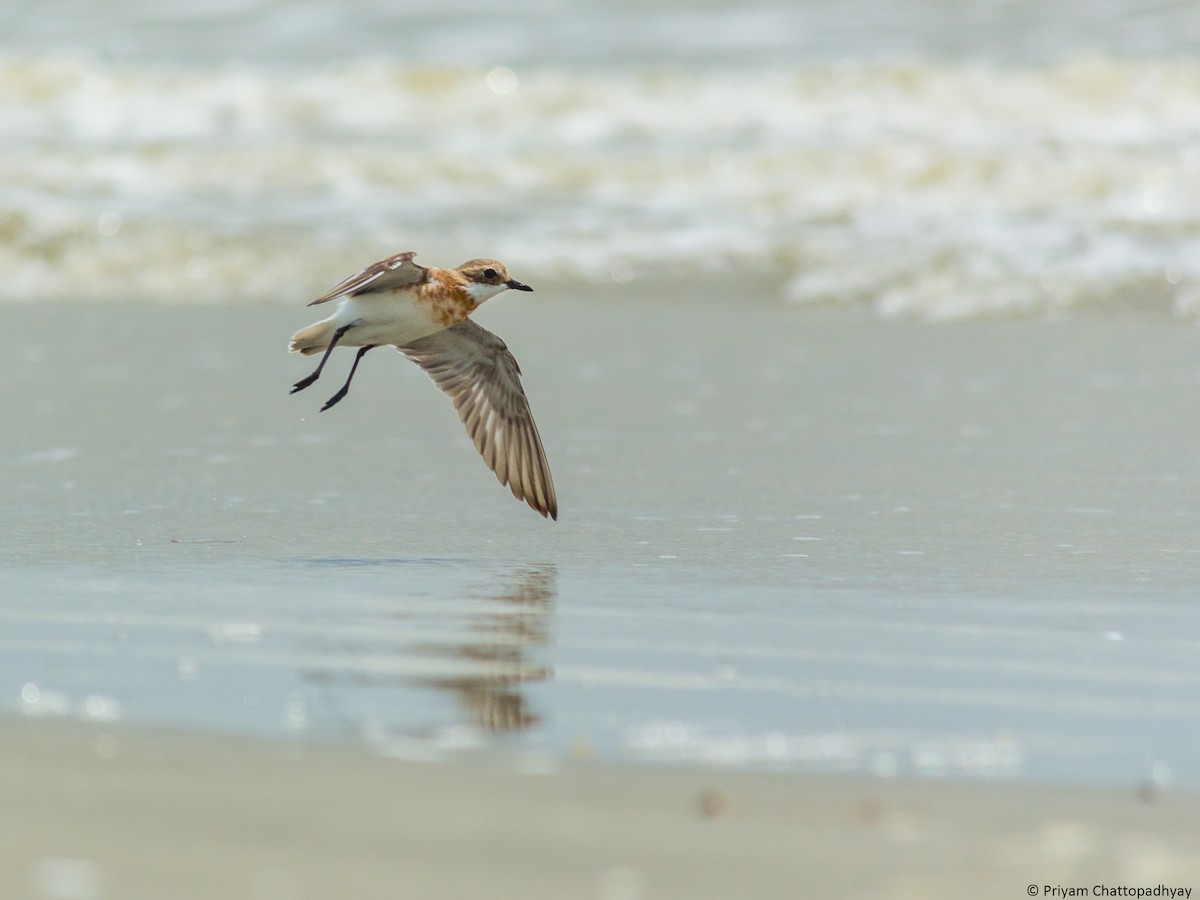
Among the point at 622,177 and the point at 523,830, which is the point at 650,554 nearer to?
the point at 523,830

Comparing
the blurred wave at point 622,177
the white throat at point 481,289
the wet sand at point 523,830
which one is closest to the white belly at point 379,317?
the white throat at point 481,289

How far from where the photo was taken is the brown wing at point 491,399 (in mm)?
5059

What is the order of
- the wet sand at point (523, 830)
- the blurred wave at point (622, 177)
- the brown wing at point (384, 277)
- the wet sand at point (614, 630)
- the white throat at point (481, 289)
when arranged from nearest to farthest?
the wet sand at point (523, 830), the wet sand at point (614, 630), the brown wing at point (384, 277), the white throat at point (481, 289), the blurred wave at point (622, 177)

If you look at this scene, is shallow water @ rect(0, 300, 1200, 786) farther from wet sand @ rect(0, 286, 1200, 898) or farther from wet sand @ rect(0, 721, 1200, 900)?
wet sand @ rect(0, 721, 1200, 900)

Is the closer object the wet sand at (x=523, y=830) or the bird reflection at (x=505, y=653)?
the wet sand at (x=523, y=830)

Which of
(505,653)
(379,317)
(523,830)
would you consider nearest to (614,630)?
(505,653)

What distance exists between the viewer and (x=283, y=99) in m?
14.5

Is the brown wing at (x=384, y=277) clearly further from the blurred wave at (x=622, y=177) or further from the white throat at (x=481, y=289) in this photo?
the blurred wave at (x=622, y=177)

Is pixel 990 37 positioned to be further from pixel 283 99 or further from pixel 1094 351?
pixel 1094 351

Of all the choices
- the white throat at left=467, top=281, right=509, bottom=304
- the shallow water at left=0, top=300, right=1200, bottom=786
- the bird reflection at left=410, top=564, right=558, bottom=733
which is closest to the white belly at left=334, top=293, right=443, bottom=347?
the white throat at left=467, top=281, right=509, bottom=304

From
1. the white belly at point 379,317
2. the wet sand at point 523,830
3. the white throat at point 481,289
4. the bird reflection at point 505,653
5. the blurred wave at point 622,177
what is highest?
the blurred wave at point 622,177

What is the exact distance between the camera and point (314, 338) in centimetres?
548

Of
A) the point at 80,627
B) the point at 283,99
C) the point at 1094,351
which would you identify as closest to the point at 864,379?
the point at 1094,351

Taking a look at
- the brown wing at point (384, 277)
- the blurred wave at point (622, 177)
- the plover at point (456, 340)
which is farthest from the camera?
the blurred wave at point (622, 177)
